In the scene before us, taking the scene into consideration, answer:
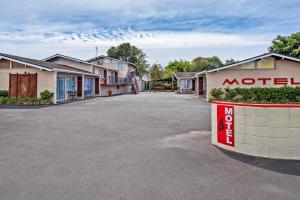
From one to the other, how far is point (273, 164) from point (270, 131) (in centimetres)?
75

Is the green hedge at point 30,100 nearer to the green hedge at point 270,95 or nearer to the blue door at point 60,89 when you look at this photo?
the blue door at point 60,89

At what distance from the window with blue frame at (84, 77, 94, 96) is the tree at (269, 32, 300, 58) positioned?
23.8 m

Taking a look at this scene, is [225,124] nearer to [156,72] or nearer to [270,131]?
[270,131]

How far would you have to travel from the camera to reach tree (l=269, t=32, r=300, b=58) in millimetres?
28242

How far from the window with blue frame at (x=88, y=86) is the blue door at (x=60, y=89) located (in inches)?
230

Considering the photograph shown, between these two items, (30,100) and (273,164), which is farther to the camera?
(30,100)

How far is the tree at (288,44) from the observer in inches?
1112

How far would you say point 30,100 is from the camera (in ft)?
59.6

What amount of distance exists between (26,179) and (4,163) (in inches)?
45.9

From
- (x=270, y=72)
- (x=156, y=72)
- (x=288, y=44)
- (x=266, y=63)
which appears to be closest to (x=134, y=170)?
(x=266, y=63)

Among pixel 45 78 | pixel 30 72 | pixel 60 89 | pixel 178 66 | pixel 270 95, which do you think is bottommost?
pixel 270 95

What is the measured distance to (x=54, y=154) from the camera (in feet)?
17.2

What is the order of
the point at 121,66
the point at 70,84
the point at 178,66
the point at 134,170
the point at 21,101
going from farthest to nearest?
1. the point at 178,66
2. the point at 121,66
3. the point at 70,84
4. the point at 21,101
5. the point at 134,170

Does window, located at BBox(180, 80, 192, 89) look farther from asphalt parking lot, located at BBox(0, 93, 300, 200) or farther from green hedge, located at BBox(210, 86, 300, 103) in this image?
asphalt parking lot, located at BBox(0, 93, 300, 200)
